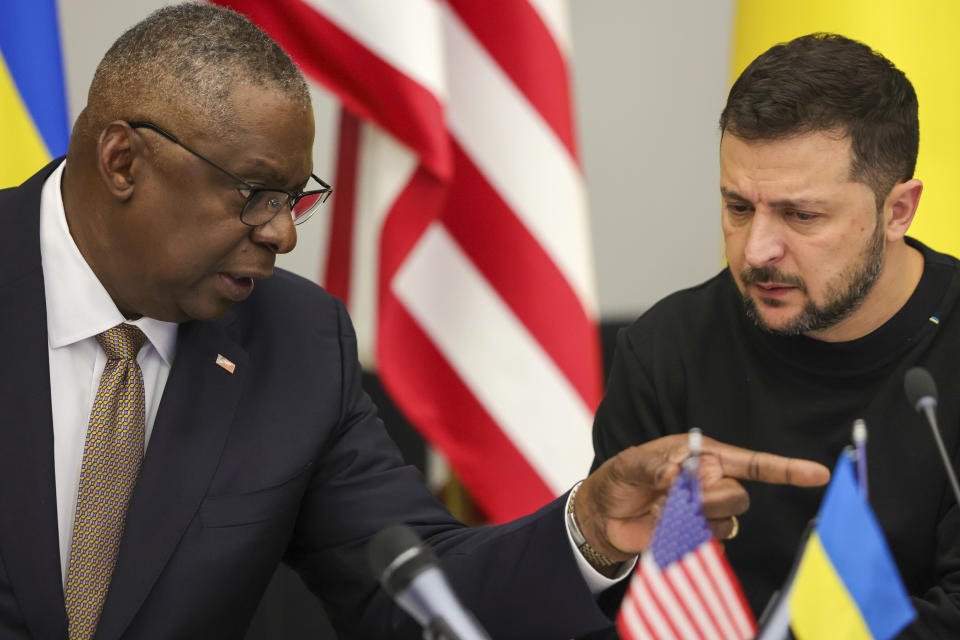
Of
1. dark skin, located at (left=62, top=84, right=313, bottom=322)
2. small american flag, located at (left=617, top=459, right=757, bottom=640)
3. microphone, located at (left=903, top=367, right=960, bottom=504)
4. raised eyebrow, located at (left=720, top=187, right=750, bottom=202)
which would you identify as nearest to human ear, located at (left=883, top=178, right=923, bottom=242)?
raised eyebrow, located at (left=720, top=187, right=750, bottom=202)

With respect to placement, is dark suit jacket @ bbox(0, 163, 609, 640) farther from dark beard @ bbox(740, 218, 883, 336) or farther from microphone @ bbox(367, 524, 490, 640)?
microphone @ bbox(367, 524, 490, 640)

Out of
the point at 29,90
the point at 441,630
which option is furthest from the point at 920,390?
the point at 29,90

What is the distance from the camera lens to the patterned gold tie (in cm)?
153

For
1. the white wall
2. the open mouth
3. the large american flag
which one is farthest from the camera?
the white wall

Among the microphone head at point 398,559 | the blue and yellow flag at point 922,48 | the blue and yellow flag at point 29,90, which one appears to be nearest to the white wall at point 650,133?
the blue and yellow flag at point 922,48

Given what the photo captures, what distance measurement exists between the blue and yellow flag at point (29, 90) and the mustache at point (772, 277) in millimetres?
1500

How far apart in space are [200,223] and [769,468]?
79cm

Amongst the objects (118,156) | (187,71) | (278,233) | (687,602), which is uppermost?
(187,71)

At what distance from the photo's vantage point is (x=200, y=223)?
1543 millimetres

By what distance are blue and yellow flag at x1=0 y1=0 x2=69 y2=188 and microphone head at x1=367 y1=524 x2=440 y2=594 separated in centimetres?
168

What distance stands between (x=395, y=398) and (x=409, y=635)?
42.1 inches

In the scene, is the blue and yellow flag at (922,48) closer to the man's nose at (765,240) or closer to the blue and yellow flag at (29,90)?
the man's nose at (765,240)

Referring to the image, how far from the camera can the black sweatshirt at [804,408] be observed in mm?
1669

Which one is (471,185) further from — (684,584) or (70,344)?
(684,584)
